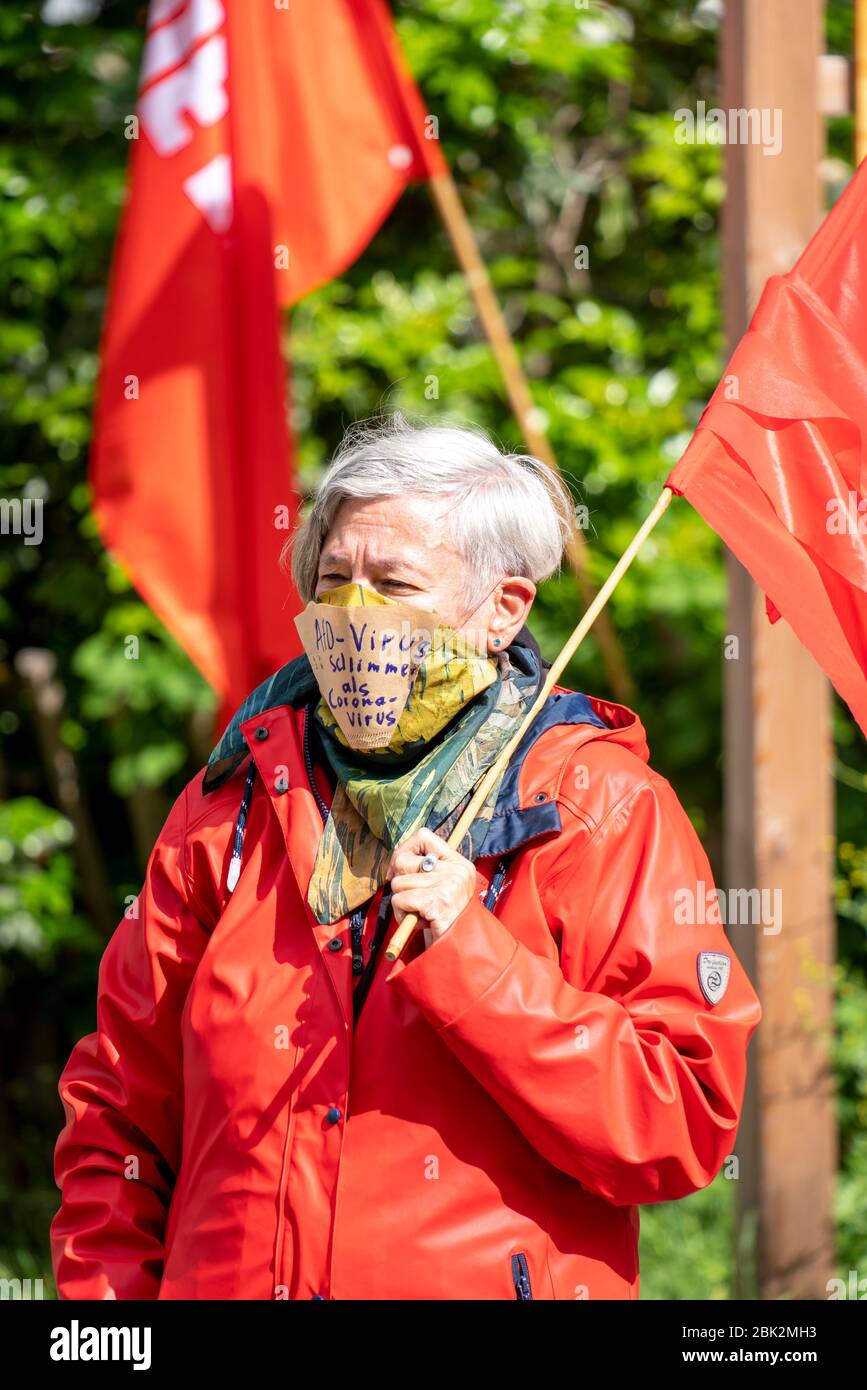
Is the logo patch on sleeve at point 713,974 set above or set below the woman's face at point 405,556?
below

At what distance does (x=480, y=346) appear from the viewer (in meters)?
5.86

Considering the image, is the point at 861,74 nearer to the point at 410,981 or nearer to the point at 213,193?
the point at 213,193

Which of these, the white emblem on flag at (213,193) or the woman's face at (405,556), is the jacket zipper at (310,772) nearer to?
the woman's face at (405,556)

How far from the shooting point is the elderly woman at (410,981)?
5.88 feet

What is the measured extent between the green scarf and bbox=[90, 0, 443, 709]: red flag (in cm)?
220

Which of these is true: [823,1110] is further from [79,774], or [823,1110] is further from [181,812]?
[79,774]

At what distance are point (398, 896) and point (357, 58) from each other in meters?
3.35

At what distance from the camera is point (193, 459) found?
429 centimetres

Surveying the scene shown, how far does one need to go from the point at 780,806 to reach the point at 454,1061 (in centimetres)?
248

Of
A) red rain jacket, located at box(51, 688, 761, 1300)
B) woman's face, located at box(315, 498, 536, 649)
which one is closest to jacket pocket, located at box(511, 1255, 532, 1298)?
red rain jacket, located at box(51, 688, 761, 1300)

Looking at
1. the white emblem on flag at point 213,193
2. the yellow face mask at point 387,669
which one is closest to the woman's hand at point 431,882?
the yellow face mask at point 387,669

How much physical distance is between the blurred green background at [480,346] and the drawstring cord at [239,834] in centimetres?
343

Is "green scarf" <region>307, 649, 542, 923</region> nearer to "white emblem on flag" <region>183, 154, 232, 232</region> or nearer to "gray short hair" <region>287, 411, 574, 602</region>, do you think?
"gray short hair" <region>287, 411, 574, 602</region>
